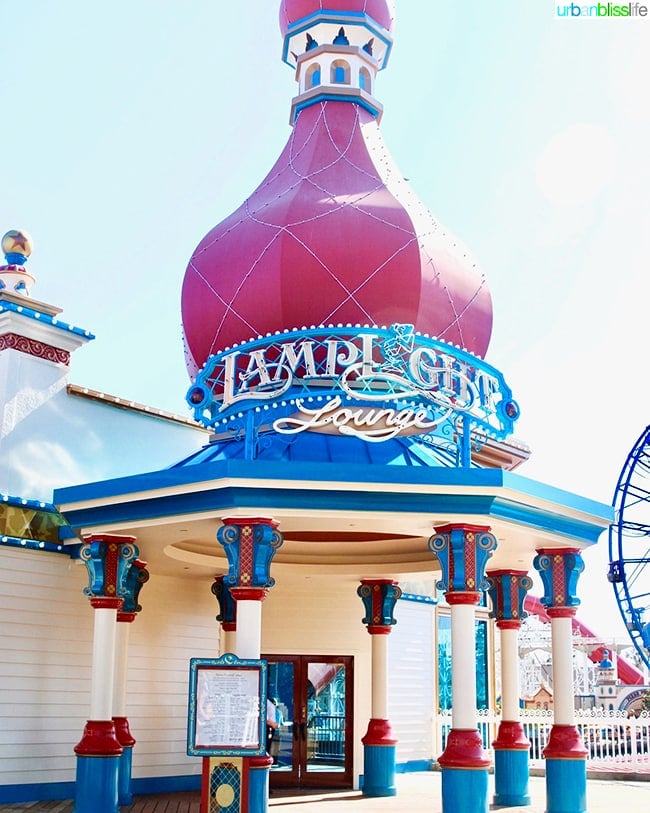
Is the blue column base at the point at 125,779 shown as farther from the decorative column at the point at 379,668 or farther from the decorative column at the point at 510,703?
the decorative column at the point at 510,703

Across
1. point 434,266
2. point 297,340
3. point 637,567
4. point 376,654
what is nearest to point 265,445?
point 297,340

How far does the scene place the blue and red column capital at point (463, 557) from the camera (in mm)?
12766

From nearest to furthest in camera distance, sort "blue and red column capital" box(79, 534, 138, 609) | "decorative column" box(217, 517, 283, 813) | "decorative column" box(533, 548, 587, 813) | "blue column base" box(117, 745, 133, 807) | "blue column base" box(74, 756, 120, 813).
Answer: "decorative column" box(217, 517, 283, 813) < "blue column base" box(74, 756, 120, 813) < "decorative column" box(533, 548, 587, 813) < "blue and red column capital" box(79, 534, 138, 609) < "blue column base" box(117, 745, 133, 807)

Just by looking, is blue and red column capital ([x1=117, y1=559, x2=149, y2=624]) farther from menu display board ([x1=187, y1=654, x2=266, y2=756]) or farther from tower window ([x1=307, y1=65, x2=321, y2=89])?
tower window ([x1=307, y1=65, x2=321, y2=89])

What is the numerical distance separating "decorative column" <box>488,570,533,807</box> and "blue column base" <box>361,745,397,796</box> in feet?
6.78

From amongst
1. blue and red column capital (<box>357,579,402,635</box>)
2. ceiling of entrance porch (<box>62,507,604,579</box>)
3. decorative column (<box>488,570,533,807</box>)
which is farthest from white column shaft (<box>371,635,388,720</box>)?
decorative column (<box>488,570,533,807</box>)

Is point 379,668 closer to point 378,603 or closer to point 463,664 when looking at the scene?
point 378,603

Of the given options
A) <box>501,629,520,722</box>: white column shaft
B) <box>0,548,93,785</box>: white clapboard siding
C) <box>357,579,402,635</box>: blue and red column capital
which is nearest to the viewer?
<box>0,548,93,785</box>: white clapboard siding

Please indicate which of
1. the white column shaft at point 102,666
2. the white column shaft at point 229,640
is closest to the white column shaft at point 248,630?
the white column shaft at point 102,666

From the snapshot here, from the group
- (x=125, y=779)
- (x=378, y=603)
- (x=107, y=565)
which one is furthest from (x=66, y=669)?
(x=378, y=603)

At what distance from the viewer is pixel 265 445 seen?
537 inches

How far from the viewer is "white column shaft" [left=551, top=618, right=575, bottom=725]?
14.3 metres

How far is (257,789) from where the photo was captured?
1212cm

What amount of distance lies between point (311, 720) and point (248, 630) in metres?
7.04
